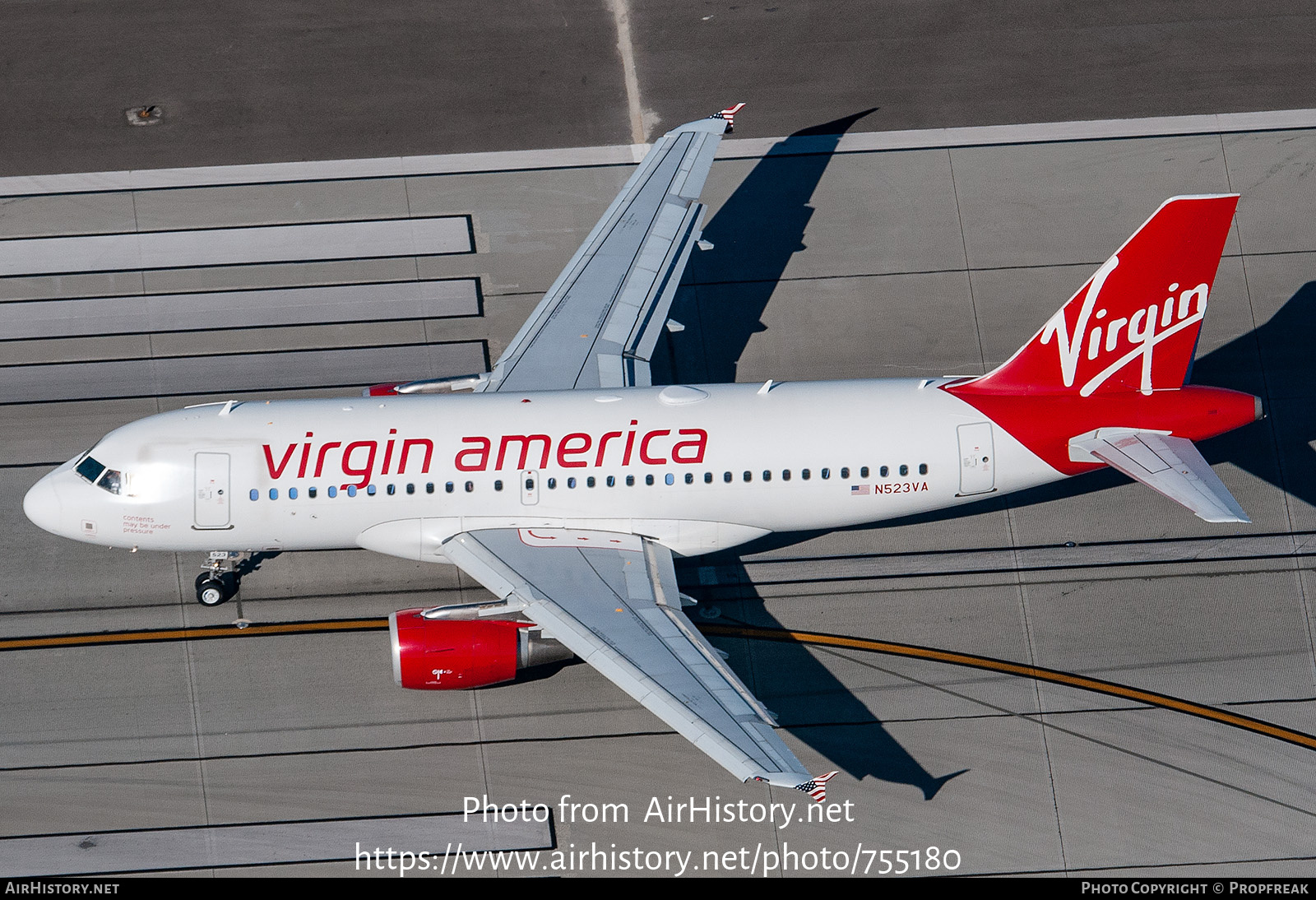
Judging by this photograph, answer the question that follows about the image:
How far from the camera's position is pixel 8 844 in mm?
22969

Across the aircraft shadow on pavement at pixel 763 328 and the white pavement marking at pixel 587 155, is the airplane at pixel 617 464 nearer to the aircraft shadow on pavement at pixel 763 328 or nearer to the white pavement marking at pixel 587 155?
the aircraft shadow on pavement at pixel 763 328

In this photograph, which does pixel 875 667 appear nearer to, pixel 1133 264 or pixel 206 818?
pixel 1133 264

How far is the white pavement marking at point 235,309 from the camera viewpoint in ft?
95.3

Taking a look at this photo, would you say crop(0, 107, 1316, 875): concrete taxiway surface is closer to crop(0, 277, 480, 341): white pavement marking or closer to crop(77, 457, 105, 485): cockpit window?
crop(0, 277, 480, 341): white pavement marking

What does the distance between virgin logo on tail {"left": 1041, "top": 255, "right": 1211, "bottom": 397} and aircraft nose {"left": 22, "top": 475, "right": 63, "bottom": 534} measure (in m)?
21.1

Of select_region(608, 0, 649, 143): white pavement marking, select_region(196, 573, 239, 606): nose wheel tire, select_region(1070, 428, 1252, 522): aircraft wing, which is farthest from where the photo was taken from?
select_region(608, 0, 649, 143): white pavement marking

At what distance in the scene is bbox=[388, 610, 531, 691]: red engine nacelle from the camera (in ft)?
74.5

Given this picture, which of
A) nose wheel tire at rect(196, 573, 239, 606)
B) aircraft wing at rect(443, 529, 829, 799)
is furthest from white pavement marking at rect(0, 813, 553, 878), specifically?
nose wheel tire at rect(196, 573, 239, 606)

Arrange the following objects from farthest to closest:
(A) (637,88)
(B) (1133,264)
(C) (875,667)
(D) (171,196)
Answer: (A) (637,88)
(D) (171,196)
(C) (875,667)
(B) (1133,264)

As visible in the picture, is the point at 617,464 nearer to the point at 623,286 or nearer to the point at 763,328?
the point at 623,286

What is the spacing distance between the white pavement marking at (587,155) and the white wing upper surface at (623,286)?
9.55 feet

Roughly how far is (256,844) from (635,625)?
9124 millimetres

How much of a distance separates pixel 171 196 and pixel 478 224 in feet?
28.1
